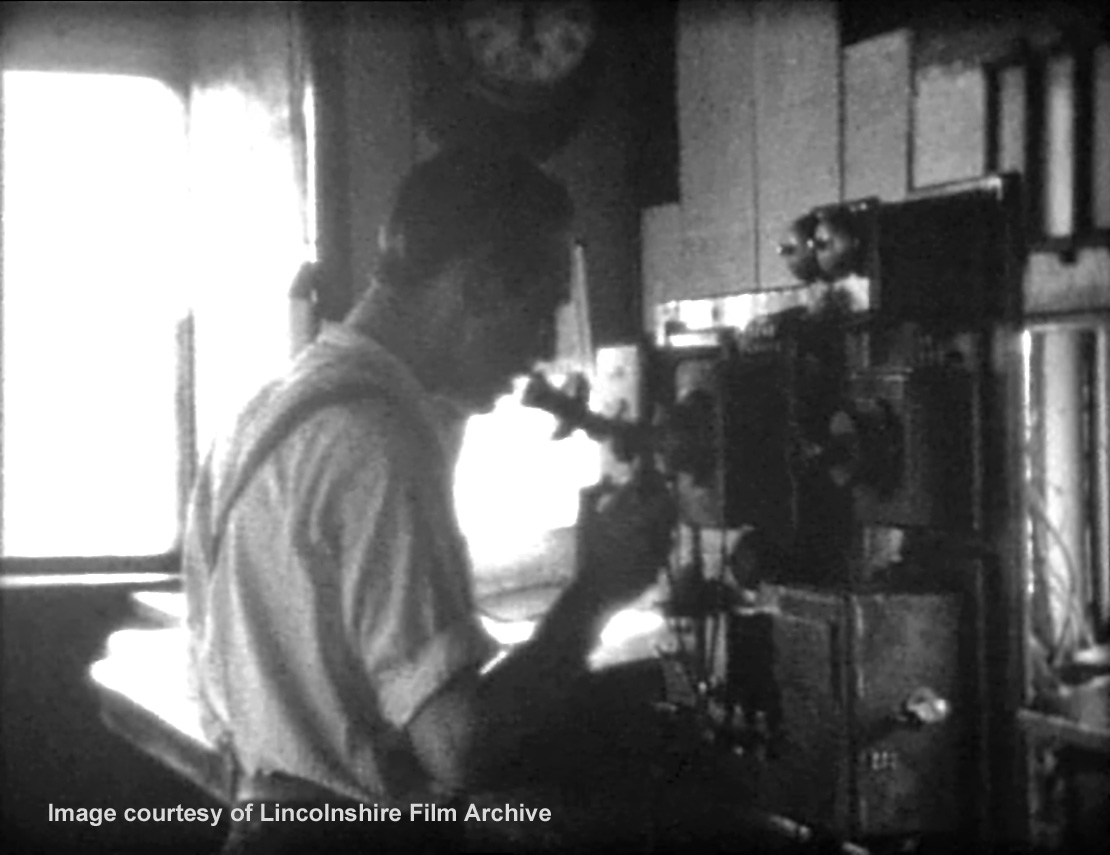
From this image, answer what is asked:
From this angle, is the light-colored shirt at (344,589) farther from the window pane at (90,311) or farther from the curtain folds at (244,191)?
the window pane at (90,311)

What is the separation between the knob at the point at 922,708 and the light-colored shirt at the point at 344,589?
458 mm

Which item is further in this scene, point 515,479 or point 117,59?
point 117,59

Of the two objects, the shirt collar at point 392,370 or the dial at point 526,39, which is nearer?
the shirt collar at point 392,370

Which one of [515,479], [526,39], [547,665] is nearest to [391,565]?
[547,665]

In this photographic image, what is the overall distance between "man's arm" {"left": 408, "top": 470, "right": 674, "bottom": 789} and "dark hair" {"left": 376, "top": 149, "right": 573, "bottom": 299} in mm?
300

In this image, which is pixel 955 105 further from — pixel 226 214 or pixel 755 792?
pixel 226 214

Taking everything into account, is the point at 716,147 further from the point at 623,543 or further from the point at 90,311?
the point at 623,543

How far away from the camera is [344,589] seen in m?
1.47

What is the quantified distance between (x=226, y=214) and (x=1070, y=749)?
95.3 inches

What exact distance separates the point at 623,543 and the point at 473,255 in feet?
1.13

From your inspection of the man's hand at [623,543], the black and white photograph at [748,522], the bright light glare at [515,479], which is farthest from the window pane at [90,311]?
the man's hand at [623,543]

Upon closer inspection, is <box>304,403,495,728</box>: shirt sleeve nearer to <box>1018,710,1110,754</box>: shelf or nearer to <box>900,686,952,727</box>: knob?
<box>900,686,952,727</box>: knob

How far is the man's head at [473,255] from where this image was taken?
1615mm

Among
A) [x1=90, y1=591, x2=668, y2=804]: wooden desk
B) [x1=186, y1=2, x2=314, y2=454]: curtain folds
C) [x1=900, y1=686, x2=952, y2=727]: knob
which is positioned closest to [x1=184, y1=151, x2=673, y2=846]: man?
[x1=900, y1=686, x2=952, y2=727]: knob
